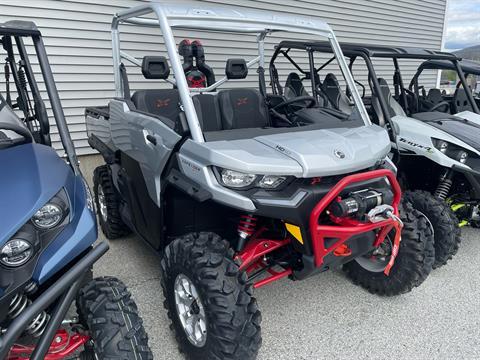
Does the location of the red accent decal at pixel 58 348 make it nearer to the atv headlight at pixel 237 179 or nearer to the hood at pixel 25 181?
the hood at pixel 25 181

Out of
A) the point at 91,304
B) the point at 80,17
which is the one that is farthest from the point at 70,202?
the point at 80,17

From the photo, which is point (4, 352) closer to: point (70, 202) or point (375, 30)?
point (70, 202)

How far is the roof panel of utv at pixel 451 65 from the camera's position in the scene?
15.8ft

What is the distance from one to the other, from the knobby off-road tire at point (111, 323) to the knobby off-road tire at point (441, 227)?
101 inches

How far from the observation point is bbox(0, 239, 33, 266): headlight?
1418 mm

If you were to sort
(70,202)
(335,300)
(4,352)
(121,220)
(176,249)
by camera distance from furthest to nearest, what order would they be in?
(121,220) < (335,300) < (176,249) < (70,202) < (4,352)

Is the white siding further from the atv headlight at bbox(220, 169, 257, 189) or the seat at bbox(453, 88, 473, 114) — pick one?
the atv headlight at bbox(220, 169, 257, 189)

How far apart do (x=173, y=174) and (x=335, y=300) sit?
153 cm

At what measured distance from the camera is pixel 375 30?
9.59 m

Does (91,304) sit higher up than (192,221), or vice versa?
(91,304)

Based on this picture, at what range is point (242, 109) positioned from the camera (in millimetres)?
3453

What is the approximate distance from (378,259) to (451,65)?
9.79 feet

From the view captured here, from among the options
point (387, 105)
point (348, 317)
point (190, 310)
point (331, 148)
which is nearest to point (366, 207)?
point (331, 148)

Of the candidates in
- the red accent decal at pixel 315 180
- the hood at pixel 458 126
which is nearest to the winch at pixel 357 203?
the red accent decal at pixel 315 180
